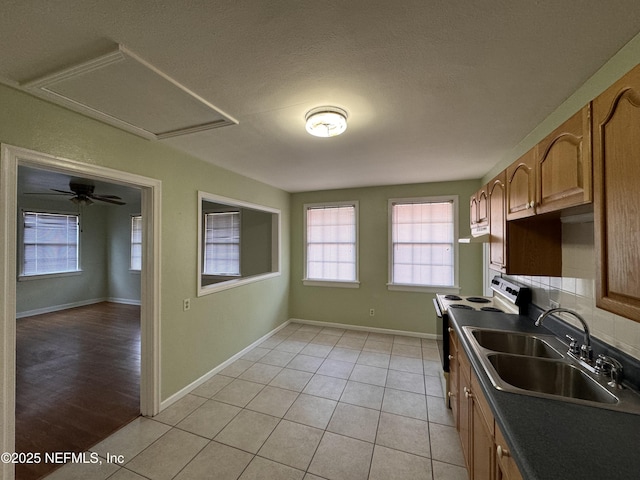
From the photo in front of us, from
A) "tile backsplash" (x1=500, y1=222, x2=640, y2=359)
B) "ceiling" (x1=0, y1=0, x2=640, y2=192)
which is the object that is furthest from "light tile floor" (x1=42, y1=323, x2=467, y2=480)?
"ceiling" (x1=0, y1=0, x2=640, y2=192)

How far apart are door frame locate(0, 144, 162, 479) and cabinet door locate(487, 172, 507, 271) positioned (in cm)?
293

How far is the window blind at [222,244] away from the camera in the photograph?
5.46 metres

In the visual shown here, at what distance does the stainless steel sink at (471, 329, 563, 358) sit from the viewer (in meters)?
1.75

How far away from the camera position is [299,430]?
2.16 m

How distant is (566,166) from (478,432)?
1.43 metres

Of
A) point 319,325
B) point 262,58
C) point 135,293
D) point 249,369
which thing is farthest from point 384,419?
point 135,293

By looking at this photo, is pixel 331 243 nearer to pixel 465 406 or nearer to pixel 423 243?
pixel 423 243

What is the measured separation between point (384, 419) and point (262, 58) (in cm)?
285

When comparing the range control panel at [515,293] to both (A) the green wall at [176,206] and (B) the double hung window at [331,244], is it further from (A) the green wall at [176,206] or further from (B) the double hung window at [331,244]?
(A) the green wall at [176,206]

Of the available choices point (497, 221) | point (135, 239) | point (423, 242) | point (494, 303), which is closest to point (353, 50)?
point (497, 221)

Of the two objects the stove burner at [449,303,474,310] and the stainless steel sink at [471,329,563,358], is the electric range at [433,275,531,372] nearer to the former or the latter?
the stove burner at [449,303,474,310]

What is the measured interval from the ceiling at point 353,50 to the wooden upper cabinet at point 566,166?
0.41m

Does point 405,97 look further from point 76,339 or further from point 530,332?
point 76,339

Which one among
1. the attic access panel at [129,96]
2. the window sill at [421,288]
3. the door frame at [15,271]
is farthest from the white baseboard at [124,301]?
the window sill at [421,288]
